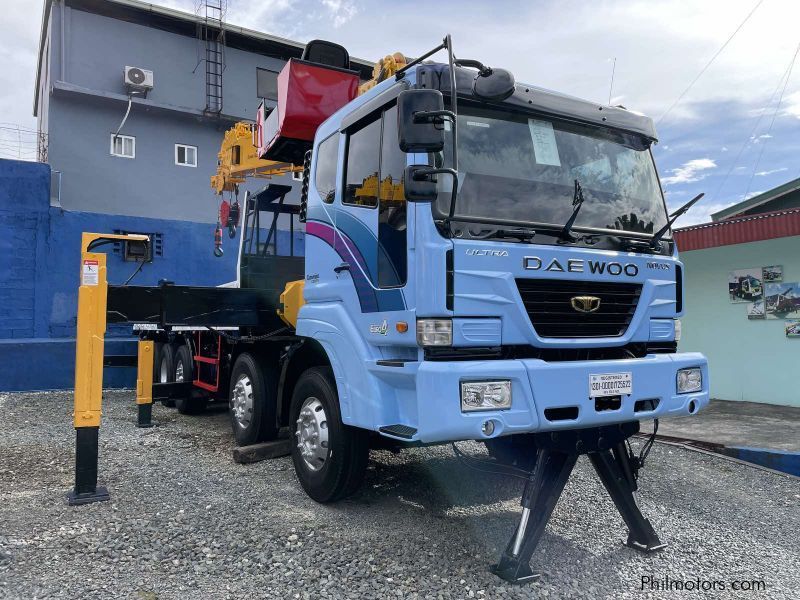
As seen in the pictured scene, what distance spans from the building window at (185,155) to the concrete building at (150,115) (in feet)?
0.10

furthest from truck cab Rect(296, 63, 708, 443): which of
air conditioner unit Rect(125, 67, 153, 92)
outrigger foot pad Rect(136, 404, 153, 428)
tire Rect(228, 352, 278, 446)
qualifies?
air conditioner unit Rect(125, 67, 153, 92)

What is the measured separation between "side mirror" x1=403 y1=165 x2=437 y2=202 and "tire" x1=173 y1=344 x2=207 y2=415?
5892 millimetres

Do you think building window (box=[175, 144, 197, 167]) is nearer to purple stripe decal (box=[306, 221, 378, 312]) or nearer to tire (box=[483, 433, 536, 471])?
purple stripe decal (box=[306, 221, 378, 312])

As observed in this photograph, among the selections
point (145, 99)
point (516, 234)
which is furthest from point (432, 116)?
point (145, 99)

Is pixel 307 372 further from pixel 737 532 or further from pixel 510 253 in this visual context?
pixel 737 532

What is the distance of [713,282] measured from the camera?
34.6 ft

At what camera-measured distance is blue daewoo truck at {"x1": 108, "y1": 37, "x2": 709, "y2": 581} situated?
343 cm

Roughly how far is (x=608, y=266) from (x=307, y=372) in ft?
7.93

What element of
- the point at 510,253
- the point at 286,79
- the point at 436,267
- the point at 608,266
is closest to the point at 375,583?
the point at 436,267

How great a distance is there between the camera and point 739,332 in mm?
10070

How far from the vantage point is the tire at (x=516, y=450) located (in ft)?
12.7

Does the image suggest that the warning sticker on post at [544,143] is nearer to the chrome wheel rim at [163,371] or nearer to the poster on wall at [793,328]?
the poster on wall at [793,328]

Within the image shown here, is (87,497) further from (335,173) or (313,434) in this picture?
(335,173)

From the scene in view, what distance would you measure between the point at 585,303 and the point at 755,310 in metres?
7.56
